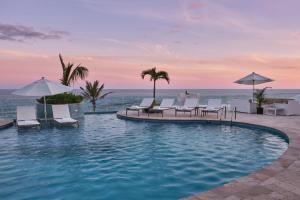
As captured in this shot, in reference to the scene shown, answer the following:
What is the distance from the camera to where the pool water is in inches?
199

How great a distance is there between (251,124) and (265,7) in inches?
283

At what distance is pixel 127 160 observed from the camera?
6.90 meters

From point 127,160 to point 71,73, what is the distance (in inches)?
466

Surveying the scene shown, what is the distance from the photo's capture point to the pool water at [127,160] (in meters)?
5.05

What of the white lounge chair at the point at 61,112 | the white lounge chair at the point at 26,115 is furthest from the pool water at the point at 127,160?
the white lounge chair at the point at 61,112

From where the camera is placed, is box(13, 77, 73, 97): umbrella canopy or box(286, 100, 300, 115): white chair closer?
box(13, 77, 73, 97): umbrella canopy

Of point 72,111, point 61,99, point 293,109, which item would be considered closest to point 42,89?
point 72,111

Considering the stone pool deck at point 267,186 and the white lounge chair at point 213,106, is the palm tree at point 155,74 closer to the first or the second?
the white lounge chair at point 213,106

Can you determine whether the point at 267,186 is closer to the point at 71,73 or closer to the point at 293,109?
the point at 293,109

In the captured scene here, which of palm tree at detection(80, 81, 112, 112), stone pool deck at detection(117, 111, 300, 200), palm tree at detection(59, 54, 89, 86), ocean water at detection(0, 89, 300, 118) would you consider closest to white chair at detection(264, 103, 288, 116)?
ocean water at detection(0, 89, 300, 118)

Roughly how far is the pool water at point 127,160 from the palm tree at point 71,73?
6435mm

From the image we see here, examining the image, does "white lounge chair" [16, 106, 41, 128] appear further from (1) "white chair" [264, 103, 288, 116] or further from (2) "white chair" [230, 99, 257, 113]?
(1) "white chair" [264, 103, 288, 116]

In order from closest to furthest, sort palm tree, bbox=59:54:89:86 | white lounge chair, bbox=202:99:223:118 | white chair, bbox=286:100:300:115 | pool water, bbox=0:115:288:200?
pool water, bbox=0:115:288:200 < white lounge chair, bbox=202:99:223:118 < white chair, bbox=286:100:300:115 < palm tree, bbox=59:54:89:86

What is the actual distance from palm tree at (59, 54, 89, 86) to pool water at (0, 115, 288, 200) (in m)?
6.44
